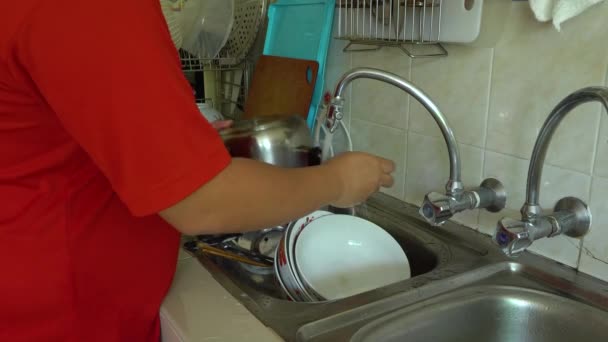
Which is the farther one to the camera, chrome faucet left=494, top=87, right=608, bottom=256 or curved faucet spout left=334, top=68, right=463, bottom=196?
curved faucet spout left=334, top=68, right=463, bottom=196

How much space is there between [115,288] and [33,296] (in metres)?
0.10

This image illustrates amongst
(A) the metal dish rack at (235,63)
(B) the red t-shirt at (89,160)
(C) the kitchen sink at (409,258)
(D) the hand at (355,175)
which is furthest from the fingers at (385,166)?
(A) the metal dish rack at (235,63)

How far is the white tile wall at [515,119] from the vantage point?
2.52 feet

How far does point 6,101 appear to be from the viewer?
529mm

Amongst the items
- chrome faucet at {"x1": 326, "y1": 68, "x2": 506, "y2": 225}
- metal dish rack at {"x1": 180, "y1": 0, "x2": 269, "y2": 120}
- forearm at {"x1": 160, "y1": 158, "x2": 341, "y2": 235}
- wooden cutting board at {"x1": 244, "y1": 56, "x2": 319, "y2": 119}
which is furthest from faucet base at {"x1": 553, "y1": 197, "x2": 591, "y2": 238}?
metal dish rack at {"x1": 180, "y1": 0, "x2": 269, "y2": 120}

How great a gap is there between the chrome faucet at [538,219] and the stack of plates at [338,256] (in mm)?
237

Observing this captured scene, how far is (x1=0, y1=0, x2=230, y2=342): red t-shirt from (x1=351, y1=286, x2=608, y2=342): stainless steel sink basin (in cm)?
34

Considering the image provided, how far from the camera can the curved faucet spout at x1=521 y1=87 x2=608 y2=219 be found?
2.17ft

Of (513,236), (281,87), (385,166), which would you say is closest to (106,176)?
(385,166)

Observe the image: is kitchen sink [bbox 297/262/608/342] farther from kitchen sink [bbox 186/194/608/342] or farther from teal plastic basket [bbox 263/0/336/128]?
teal plastic basket [bbox 263/0/336/128]

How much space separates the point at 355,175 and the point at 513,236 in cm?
23

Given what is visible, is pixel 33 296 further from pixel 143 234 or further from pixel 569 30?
pixel 569 30

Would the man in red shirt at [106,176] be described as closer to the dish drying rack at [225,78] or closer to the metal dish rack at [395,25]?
the metal dish rack at [395,25]

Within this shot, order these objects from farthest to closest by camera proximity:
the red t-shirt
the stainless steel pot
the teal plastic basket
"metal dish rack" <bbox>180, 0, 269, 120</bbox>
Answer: "metal dish rack" <bbox>180, 0, 269, 120</bbox> → the teal plastic basket → the stainless steel pot → the red t-shirt
